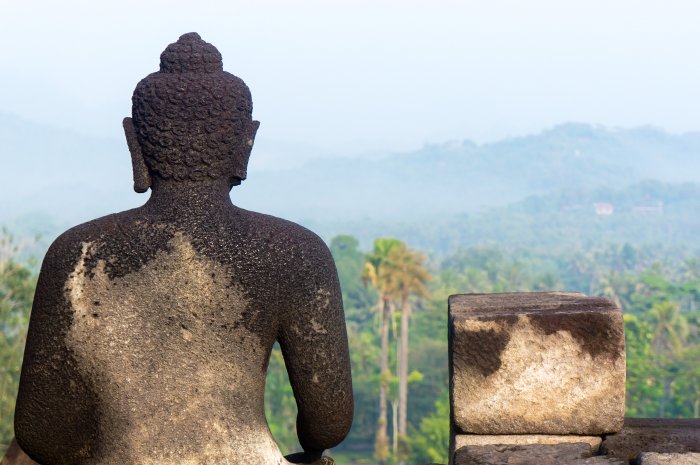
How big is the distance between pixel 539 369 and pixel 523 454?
14.0 inches

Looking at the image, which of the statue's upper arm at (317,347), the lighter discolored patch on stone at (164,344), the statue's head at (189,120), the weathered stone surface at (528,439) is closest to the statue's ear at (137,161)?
the statue's head at (189,120)

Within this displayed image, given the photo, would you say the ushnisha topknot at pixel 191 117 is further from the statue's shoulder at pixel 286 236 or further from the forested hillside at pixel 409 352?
the forested hillside at pixel 409 352

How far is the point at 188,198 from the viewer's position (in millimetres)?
3477

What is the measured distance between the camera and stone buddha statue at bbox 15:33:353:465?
3385 millimetres

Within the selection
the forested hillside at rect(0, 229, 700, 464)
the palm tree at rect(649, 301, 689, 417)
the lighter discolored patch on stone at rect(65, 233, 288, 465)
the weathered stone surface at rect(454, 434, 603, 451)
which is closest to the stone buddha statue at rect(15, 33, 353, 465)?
the lighter discolored patch on stone at rect(65, 233, 288, 465)

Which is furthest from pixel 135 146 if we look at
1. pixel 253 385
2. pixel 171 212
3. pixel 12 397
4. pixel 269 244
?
pixel 12 397

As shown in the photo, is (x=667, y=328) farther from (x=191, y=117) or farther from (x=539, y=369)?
(x=191, y=117)

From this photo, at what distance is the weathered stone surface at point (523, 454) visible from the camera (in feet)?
13.8

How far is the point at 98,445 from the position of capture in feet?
11.3

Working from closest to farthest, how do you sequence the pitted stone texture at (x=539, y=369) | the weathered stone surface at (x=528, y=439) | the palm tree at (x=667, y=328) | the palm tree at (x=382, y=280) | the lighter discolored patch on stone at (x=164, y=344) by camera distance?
the lighter discolored patch on stone at (x=164, y=344) < the pitted stone texture at (x=539, y=369) < the weathered stone surface at (x=528, y=439) < the palm tree at (x=382, y=280) < the palm tree at (x=667, y=328)

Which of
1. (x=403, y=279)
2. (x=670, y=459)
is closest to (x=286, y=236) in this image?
(x=670, y=459)

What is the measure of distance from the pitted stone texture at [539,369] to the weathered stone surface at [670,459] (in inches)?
18.4

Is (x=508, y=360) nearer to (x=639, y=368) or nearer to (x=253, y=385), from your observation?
(x=253, y=385)

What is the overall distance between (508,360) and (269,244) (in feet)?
4.60
